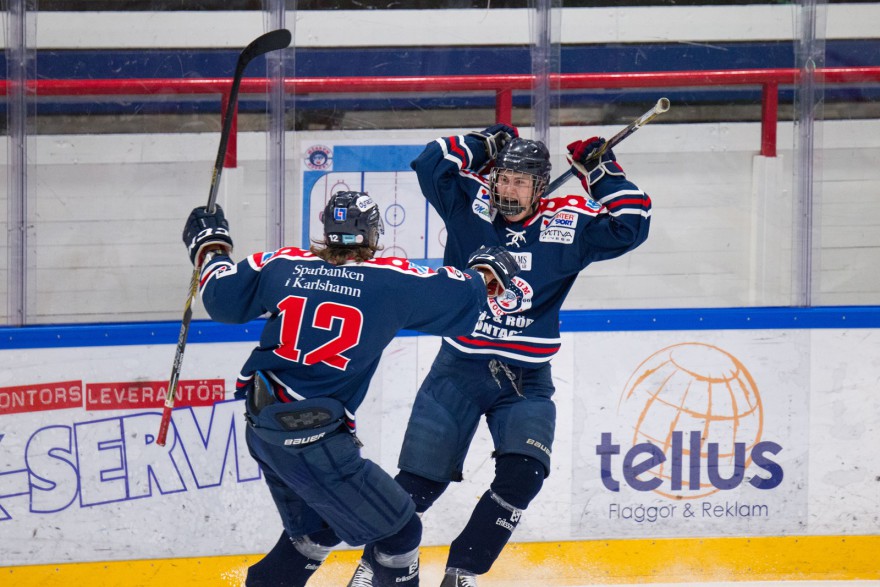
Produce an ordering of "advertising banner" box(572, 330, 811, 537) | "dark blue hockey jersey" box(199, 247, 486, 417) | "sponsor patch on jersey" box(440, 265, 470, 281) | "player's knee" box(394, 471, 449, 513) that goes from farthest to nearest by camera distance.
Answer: "advertising banner" box(572, 330, 811, 537) < "player's knee" box(394, 471, 449, 513) < "sponsor patch on jersey" box(440, 265, 470, 281) < "dark blue hockey jersey" box(199, 247, 486, 417)

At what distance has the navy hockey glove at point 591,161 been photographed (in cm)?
333

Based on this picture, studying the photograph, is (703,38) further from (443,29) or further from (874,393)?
(874,393)

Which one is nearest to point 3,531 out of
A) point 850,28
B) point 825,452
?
point 825,452

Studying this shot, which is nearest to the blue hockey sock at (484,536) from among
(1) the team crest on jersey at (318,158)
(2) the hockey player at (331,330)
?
(2) the hockey player at (331,330)

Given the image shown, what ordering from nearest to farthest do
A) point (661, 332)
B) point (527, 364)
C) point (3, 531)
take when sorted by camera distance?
point (527, 364)
point (3, 531)
point (661, 332)

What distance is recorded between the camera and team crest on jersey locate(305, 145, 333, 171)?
12.8 feet

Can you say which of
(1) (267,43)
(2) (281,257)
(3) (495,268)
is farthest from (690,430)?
(1) (267,43)

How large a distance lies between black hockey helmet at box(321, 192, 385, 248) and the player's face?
0.53 m

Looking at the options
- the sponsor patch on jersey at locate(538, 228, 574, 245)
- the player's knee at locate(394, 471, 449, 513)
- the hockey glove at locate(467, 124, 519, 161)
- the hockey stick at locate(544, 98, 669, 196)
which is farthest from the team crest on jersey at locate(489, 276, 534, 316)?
the player's knee at locate(394, 471, 449, 513)

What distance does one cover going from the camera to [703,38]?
4.05 meters

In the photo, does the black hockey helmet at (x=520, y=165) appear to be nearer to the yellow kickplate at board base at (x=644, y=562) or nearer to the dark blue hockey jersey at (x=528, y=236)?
the dark blue hockey jersey at (x=528, y=236)

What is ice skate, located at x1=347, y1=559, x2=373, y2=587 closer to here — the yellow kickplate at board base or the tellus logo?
the yellow kickplate at board base

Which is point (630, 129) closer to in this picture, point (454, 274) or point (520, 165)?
point (520, 165)

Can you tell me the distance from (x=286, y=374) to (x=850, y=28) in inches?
96.7
